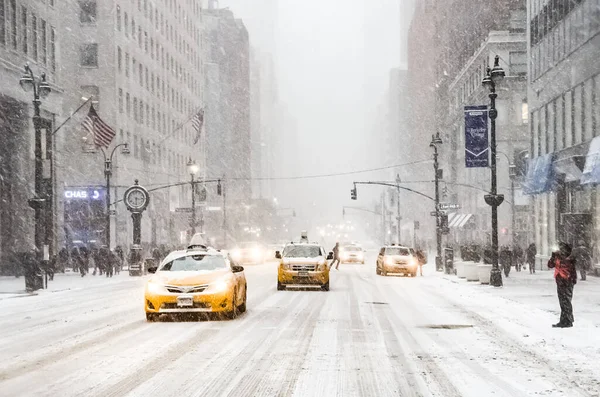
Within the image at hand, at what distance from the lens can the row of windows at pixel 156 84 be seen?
76.5 metres

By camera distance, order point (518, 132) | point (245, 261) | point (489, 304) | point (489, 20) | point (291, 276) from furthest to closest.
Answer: point (489, 20) < point (518, 132) < point (245, 261) < point (291, 276) < point (489, 304)

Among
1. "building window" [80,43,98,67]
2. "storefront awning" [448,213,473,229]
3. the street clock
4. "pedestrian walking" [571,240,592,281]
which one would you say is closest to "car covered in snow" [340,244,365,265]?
"storefront awning" [448,213,473,229]

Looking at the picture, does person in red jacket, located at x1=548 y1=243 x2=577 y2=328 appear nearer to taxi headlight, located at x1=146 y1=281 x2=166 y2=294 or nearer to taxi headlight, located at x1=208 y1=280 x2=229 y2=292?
taxi headlight, located at x1=208 y1=280 x2=229 y2=292

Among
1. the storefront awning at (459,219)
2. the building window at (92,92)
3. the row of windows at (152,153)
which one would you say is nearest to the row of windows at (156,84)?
the building window at (92,92)

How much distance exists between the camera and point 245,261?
64812 mm

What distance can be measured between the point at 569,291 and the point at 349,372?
7.47 meters

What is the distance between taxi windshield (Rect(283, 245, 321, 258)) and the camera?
29344mm

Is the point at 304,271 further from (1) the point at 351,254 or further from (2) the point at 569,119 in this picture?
(1) the point at 351,254

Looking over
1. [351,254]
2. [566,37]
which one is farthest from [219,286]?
[351,254]

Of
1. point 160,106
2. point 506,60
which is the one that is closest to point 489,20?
point 506,60

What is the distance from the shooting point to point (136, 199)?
4712 centimetres

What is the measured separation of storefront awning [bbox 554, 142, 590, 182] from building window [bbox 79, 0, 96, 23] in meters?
43.6

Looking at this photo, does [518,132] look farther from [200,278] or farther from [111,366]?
[111,366]

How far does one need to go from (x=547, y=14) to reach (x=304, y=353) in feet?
127
